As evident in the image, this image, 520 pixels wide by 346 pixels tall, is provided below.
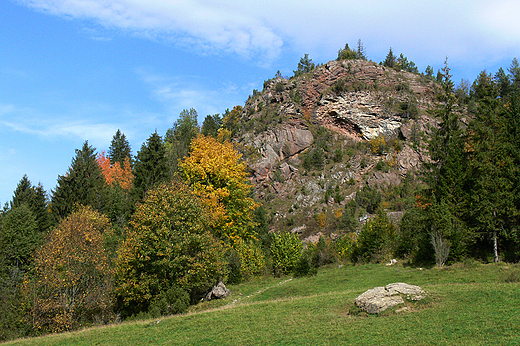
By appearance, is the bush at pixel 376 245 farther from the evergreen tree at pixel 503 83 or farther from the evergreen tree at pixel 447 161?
the evergreen tree at pixel 503 83

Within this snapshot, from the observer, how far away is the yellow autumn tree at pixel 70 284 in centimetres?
2050

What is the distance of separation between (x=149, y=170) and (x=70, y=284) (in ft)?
70.5

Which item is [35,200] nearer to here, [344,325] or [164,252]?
[164,252]

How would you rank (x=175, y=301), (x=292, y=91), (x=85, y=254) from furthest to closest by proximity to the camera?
(x=292, y=91) → (x=85, y=254) → (x=175, y=301)

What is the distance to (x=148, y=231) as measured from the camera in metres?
20.2

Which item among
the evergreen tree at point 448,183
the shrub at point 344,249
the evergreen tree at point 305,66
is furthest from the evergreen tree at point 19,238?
the evergreen tree at point 305,66

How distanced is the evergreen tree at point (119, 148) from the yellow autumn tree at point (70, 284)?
76907 millimetres

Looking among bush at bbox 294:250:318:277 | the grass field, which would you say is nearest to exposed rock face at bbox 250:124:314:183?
bush at bbox 294:250:318:277

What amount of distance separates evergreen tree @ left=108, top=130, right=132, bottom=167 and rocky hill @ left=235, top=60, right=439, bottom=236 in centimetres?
3531

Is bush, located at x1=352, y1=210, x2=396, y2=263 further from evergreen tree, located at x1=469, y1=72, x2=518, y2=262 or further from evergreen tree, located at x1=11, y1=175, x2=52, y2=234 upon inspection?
evergreen tree, located at x1=11, y1=175, x2=52, y2=234

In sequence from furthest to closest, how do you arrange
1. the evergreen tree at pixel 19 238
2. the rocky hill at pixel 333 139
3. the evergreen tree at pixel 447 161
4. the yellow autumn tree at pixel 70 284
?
the rocky hill at pixel 333 139
the evergreen tree at pixel 19 238
the evergreen tree at pixel 447 161
the yellow autumn tree at pixel 70 284

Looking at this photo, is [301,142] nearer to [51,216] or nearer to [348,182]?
[348,182]

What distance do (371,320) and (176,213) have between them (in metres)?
13.1

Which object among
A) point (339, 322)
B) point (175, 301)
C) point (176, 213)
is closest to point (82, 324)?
point (175, 301)
